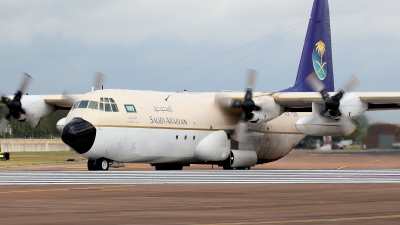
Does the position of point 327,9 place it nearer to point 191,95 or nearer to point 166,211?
point 191,95

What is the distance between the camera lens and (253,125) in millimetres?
30938

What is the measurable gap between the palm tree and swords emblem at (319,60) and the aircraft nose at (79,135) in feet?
43.6

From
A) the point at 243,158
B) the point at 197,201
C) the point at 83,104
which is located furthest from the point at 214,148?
the point at 197,201

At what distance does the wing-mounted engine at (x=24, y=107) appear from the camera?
3066 centimetres

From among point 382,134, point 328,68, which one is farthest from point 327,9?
point 382,134

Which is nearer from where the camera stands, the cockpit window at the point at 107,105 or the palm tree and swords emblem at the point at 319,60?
the cockpit window at the point at 107,105

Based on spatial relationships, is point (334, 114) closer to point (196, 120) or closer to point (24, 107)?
point (196, 120)

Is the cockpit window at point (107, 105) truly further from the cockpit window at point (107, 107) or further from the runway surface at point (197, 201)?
the runway surface at point (197, 201)

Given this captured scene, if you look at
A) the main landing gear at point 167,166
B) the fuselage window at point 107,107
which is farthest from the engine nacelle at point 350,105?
the fuselage window at point 107,107

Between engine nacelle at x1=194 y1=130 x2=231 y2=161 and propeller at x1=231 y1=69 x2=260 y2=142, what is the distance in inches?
32.4

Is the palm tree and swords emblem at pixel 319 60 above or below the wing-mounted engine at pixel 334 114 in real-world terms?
above

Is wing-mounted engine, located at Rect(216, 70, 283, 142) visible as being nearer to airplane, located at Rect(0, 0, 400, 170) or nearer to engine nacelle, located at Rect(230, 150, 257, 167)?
airplane, located at Rect(0, 0, 400, 170)

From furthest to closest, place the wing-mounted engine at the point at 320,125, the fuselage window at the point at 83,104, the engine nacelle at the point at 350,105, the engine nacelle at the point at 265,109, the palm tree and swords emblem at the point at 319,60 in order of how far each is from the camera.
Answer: the palm tree and swords emblem at the point at 319,60, the engine nacelle at the point at 265,109, the wing-mounted engine at the point at 320,125, the engine nacelle at the point at 350,105, the fuselage window at the point at 83,104

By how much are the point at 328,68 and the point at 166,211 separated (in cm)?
2599
